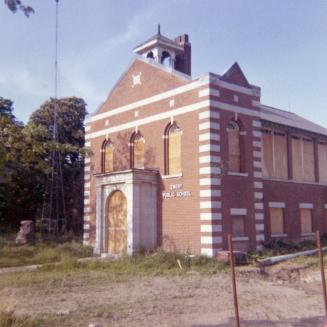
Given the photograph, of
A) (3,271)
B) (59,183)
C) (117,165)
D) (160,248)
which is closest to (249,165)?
(160,248)

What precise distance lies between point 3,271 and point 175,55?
51.0 ft

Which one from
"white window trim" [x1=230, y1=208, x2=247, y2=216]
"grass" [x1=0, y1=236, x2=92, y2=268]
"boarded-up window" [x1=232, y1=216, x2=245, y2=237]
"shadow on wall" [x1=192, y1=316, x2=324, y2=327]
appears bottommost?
"shadow on wall" [x1=192, y1=316, x2=324, y2=327]

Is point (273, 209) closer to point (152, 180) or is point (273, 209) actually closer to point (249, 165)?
point (249, 165)

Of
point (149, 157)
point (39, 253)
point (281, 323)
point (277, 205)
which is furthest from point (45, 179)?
point (281, 323)

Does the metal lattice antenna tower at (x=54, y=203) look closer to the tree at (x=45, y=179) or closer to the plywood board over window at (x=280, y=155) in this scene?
the tree at (x=45, y=179)

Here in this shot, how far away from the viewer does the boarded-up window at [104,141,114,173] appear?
84.0 ft

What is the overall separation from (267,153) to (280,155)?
1168 mm

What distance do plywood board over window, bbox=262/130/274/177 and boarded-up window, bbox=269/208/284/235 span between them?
6.22 ft

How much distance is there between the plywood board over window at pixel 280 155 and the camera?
2494 centimetres

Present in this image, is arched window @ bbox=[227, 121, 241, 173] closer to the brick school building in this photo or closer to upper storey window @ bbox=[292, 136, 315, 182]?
the brick school building

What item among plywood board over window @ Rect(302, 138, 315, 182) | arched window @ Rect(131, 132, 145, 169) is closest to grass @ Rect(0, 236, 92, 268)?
arched window @ Rect(131, 132, 145, 169)

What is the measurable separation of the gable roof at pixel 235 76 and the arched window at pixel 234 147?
1934mm

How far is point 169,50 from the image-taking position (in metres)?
26.4

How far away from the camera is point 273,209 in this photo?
24016mm
